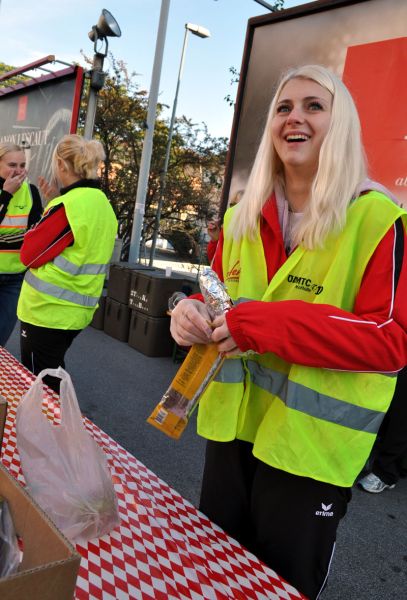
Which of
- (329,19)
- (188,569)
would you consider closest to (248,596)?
(188,569)

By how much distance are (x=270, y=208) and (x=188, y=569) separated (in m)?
0.86

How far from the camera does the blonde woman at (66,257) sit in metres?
2.46

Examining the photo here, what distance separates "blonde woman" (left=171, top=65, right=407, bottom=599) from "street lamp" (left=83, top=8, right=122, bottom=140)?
518cm

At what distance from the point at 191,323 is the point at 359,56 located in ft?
10.5

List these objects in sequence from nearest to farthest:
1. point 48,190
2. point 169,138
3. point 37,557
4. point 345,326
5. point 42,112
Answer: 1. point 37,557
2. point 345,326
3. point 48,190
4. point 42,112
5. point 169,138

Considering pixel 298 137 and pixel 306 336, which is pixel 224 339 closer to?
pixel 306 336

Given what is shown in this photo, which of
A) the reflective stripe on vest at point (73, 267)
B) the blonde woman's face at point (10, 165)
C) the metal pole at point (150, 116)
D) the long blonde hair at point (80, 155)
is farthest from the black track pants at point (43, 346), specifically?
the metal pole at point (150, 116)

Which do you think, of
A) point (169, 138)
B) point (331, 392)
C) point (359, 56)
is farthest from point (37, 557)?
point (169, 138)

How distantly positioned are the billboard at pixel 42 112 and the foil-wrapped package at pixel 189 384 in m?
5.80

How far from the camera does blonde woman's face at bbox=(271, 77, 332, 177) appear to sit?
1.14 m

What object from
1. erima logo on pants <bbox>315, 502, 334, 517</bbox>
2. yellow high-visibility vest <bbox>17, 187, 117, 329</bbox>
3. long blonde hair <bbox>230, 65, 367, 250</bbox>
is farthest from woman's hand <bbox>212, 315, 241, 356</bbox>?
yellow high-visibility vest <bbox>17, 187, 117, 329</bbox>

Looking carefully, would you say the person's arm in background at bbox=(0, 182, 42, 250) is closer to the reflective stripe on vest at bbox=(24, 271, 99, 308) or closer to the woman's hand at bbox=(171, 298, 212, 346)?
the reflective stripe on vest at bbox=(24, 271, 99, 308)

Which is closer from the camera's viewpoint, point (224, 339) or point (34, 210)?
point (224, 339)

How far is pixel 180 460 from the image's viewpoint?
10.4ft
